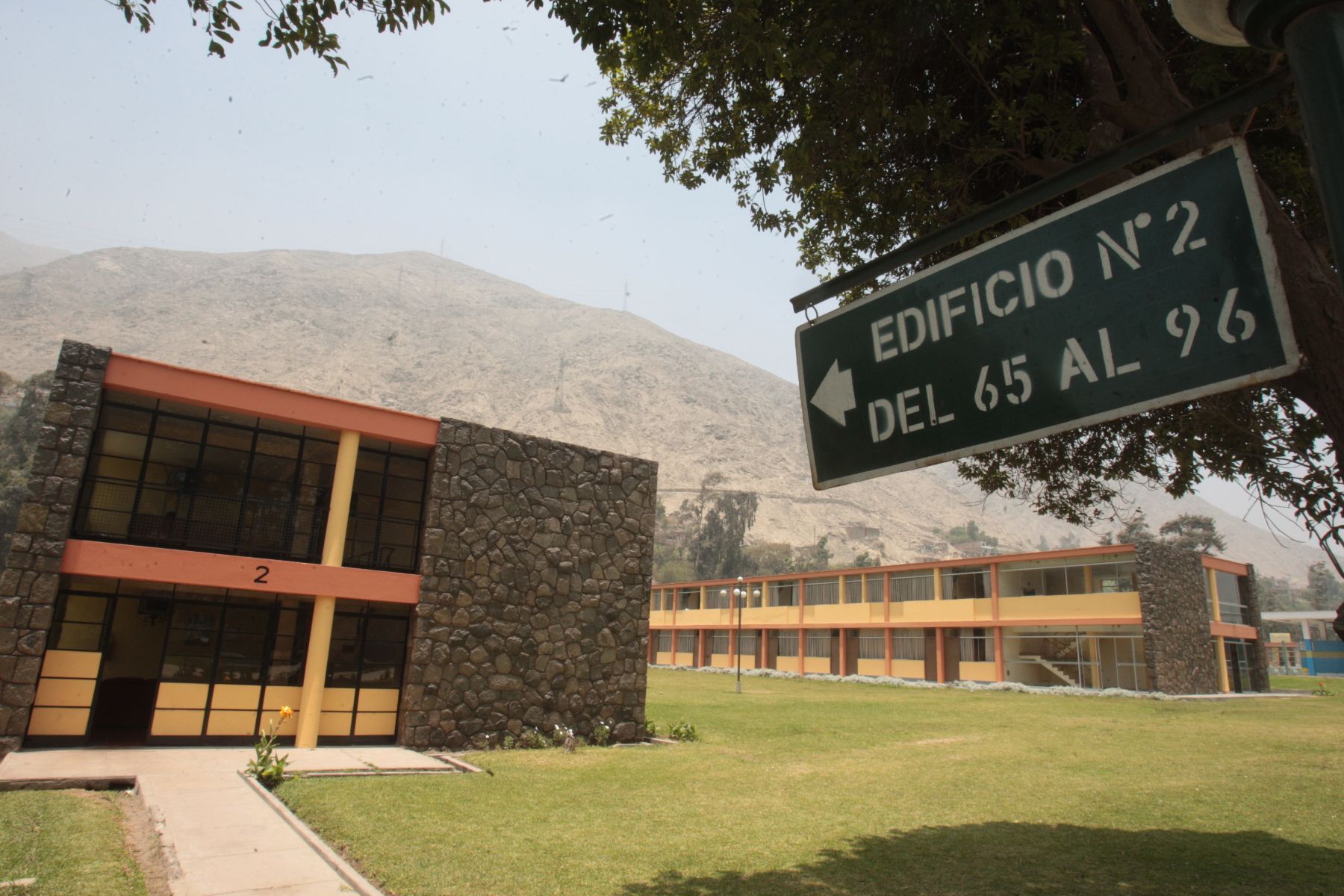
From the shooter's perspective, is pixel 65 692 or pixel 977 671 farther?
pixel 977 671

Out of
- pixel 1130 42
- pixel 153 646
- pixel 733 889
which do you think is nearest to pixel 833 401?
pixel 1130 42

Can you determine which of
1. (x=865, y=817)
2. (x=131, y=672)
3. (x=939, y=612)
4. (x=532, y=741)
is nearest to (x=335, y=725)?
(x=532, y=741)

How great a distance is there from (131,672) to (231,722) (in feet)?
12.3

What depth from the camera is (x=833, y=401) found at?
2318 mm

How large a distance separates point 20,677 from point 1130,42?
15.1 metres

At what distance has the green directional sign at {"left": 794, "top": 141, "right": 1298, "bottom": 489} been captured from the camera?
1561mm

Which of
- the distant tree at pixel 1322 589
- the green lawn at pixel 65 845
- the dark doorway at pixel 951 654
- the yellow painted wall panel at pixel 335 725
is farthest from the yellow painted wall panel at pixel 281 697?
the distant tree at pixel 1322 589

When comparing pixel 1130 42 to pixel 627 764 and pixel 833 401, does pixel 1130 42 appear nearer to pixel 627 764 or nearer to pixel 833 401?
pixel 833 401

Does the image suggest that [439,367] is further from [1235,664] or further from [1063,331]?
[1063,331]

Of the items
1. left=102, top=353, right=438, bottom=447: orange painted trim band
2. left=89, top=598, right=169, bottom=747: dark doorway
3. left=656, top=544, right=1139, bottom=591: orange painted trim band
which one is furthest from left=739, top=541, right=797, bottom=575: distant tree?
left=102, top=353, right=438, bottom=447: orange painted trim band

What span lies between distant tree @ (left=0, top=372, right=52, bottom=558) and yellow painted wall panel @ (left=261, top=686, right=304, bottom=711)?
43.6m

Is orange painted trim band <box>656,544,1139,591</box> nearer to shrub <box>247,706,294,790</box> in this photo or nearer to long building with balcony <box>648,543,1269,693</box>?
long building with balcony <box>648,543,1269,693</box>

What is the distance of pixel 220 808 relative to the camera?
8906 mm

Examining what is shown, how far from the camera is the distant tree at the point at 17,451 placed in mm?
50500
